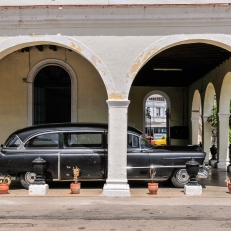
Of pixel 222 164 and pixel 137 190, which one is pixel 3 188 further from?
pixel 222 164

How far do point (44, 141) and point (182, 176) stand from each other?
390 cm

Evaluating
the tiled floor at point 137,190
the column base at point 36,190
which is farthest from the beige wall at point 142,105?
the column base at point 36,190

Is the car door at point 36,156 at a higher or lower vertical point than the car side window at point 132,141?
lower

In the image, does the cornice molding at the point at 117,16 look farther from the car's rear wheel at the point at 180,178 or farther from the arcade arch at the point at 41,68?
the car's rear wheel at the point at 180,178

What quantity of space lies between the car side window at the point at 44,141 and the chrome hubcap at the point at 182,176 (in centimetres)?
340

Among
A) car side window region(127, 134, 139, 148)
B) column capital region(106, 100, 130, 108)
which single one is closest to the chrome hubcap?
car side window region(127, 134, 139, 148)

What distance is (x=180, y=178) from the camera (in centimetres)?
1076

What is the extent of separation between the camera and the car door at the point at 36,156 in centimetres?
1025

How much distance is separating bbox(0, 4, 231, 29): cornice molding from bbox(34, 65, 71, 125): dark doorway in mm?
4006

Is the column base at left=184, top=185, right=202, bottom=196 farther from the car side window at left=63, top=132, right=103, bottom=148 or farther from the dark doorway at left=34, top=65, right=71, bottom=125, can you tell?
the dark doorway at left=34, top=65, right=71, bottom=125

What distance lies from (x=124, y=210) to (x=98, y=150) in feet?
8.60

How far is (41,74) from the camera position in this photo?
45.1 ft

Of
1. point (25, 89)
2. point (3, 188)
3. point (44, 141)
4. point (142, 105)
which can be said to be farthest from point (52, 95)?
point (142, 105)
